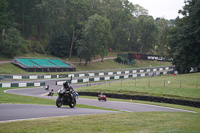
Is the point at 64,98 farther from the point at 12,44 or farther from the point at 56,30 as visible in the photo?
the point at 56,30

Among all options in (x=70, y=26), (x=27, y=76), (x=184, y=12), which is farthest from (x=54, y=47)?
(x=184, y=12)

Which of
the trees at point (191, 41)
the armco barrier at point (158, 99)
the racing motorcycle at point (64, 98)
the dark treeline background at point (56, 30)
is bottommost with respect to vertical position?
the armco barrier at point (158, 99)

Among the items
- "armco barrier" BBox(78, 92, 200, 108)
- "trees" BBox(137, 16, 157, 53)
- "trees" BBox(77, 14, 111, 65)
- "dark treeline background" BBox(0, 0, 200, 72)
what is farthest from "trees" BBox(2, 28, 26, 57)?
"trees" BBox(137, 16, 157, 53)

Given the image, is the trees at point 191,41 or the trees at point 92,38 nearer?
the trees at point 191,41

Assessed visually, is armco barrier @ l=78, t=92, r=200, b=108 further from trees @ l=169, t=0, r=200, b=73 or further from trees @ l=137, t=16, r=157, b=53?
trees @ l=137, t=16, r=157, b=53

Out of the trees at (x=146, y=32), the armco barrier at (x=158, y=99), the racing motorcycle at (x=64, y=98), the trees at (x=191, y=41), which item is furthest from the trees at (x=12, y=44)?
the trees at (x=146, y=32)

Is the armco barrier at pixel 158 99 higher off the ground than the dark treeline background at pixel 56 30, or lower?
lower

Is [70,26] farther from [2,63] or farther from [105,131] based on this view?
[105,131]

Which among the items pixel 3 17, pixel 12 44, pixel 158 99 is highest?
pixel 3 17

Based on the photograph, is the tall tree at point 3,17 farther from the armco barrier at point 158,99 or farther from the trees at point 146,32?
the trees at point 146,32

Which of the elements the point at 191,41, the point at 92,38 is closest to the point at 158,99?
the point at 191,41

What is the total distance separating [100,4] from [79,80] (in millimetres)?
58702

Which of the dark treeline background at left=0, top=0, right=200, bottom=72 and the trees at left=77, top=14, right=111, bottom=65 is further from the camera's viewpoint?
the trees at left=77, top=14, right=111, bottom=65

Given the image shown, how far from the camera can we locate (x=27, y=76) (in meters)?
51.8
